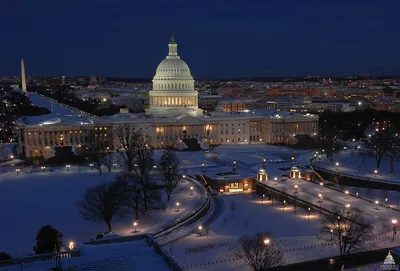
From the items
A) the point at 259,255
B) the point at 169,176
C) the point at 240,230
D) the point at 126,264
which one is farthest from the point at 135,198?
the point at 126,264

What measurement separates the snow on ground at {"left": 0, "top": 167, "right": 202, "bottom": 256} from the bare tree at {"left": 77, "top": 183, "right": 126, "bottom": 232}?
783 mm

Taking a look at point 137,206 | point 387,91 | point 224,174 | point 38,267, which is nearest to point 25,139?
point 224,174

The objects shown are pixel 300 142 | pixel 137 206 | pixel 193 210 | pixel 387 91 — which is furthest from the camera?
pixel 387 91

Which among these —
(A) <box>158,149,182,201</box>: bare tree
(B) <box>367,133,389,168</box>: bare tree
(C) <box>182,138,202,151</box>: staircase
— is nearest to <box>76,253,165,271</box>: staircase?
(A) <box>158,149,182,201</box>: bare tree

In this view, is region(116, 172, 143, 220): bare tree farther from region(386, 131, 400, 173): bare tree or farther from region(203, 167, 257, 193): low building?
region(386, 131, 400, 173): bare tree

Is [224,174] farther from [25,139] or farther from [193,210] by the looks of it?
[25,139]

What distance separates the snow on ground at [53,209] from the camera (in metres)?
31.7

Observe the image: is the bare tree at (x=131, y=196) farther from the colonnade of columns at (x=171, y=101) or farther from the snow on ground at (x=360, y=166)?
the colonnade of columns at (x=171, y=101)

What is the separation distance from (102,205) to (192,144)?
41.7 metres

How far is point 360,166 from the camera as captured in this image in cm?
5619

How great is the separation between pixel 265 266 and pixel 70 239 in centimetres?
1384

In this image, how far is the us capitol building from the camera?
69.1 m

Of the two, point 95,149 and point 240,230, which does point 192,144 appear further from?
point 240,230

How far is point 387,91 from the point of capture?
632 ft
